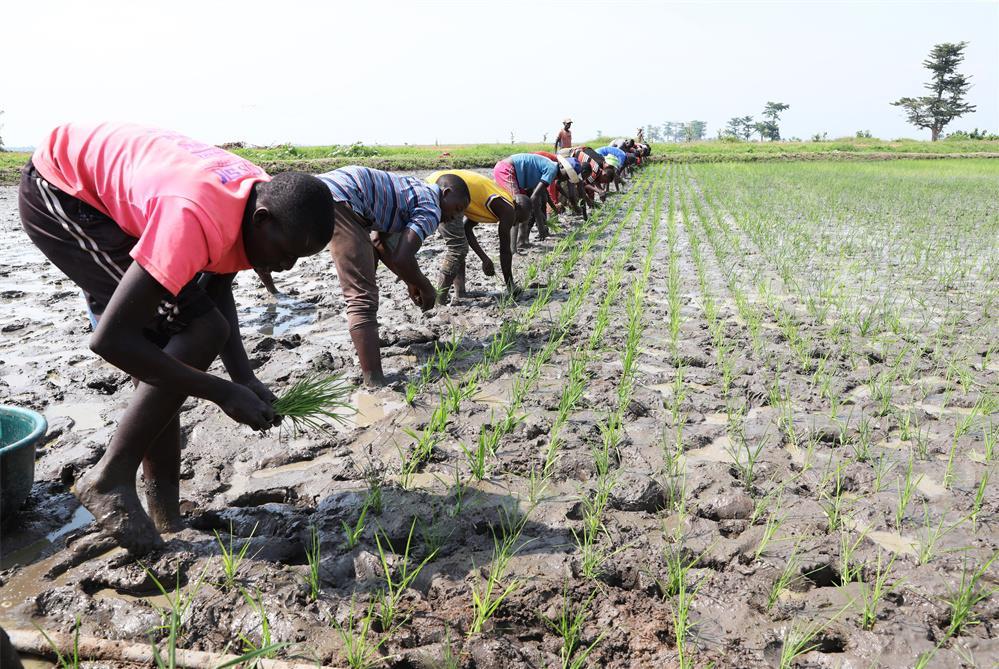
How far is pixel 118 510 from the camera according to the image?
1781 mm

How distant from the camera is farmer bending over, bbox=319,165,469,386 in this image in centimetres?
332

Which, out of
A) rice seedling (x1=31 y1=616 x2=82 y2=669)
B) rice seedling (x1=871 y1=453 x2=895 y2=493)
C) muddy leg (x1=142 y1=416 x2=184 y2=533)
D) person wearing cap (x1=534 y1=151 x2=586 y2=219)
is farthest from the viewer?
person wearing cap (x1=534 y1=151 x2=586 y2=219)

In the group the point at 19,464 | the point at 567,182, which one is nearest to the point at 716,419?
the point at 19,464

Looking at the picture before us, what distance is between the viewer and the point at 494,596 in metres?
1.79

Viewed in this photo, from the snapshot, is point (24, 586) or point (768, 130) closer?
point (24, 586)

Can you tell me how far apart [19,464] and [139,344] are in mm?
750

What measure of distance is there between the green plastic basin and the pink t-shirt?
70 centimetres

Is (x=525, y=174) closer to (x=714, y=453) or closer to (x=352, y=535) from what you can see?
(x=714, y=453)

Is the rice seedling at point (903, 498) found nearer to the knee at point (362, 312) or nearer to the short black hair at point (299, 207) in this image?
the short black hair at point (299, 207)

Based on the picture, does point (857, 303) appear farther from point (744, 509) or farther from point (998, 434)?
point (744, 509)

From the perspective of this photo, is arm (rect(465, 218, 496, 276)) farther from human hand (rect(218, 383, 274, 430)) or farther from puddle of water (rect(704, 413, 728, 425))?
human hand (rect(218, 383, 274, 430))

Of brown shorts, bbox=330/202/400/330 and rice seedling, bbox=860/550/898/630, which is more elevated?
brown shorts, bbox=330/202/400/330

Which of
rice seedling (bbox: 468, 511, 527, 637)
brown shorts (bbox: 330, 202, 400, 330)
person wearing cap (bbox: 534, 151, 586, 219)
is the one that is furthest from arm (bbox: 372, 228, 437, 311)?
person wearing cap (bbox: 534, 151, 586, 219)

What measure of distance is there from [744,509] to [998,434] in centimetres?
112
